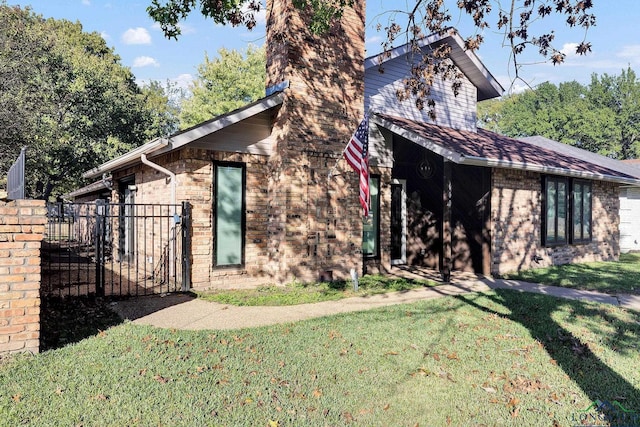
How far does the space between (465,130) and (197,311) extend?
1017 cm

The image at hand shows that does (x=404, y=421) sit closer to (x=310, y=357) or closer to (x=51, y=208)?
(x=310, y=357)

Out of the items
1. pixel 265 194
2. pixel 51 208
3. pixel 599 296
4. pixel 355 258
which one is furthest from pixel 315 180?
pixel 599 296

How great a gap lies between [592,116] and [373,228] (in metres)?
41.1

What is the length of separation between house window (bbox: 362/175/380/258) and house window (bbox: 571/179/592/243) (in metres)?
6.58

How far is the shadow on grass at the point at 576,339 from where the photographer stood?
3.75 meters

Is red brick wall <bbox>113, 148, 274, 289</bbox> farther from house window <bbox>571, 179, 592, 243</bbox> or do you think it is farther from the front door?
house window <bbox>571, 179, 592, 243</bbox>

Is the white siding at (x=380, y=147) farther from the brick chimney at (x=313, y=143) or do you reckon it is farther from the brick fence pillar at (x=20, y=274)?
the brick fence pillar at (x=20, y=274)

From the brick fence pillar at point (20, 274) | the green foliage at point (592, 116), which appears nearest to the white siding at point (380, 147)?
the brick fence pillar at point (20, 274)

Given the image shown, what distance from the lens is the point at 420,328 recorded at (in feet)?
18.0

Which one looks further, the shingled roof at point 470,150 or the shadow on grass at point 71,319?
the shingled roof at point 470,150

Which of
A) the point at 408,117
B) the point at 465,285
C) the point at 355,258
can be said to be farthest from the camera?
the point at 408,117

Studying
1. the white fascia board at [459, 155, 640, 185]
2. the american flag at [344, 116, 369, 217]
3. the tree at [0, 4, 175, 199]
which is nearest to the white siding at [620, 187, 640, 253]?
the white fascia board at [459, 155, 640, 185]

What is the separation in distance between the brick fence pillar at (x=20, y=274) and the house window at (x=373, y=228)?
23.3 ft

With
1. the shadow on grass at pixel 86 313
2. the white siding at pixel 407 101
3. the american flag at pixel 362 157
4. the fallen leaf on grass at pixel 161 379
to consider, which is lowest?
the fallen leaf on grass at pixel 161 379
